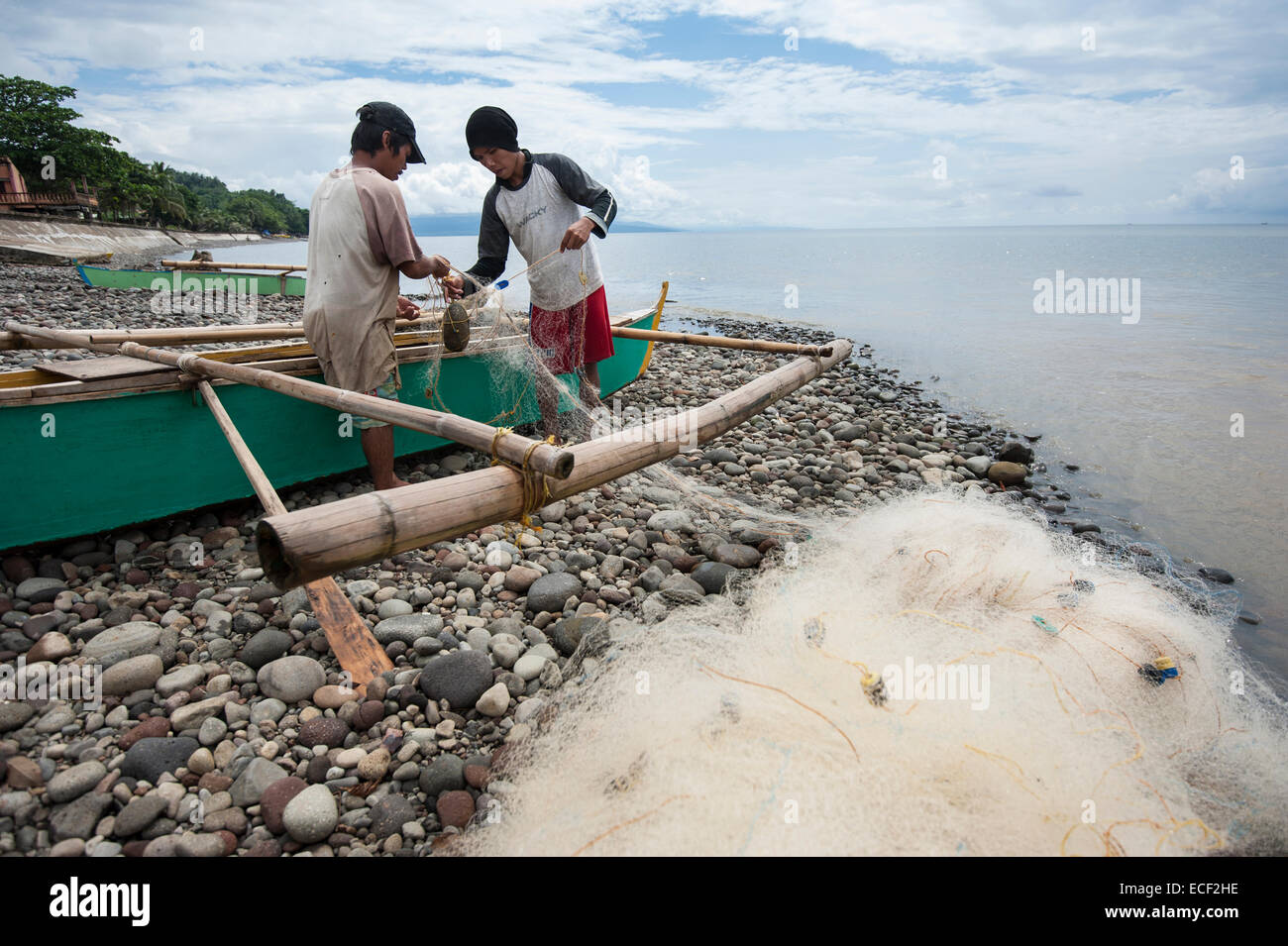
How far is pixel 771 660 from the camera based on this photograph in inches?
116

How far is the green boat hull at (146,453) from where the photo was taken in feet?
12.1

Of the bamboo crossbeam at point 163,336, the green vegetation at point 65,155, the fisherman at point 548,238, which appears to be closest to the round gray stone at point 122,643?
the bamboo crossbeam at point 163,336

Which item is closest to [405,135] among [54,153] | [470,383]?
[470,383]

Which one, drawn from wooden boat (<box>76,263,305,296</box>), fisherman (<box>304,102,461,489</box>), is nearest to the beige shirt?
fisherman (<box>304,102,461,489</box>)

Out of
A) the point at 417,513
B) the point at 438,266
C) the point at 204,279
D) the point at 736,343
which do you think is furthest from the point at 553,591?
the point at 204,279

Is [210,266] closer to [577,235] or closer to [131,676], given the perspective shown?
[577,235]

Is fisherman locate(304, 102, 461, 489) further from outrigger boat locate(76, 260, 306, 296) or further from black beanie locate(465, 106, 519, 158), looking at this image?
→ outrigger boat locate(76, 260, 306, 296)

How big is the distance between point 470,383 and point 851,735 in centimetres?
437

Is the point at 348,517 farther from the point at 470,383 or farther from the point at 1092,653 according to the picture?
the point at 470,383

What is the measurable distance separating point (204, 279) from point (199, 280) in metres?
0.16

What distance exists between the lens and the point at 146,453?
407 centimetres

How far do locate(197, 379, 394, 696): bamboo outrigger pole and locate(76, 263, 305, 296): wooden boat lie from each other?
1552 centimetres

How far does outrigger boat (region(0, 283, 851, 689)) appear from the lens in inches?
81.3
